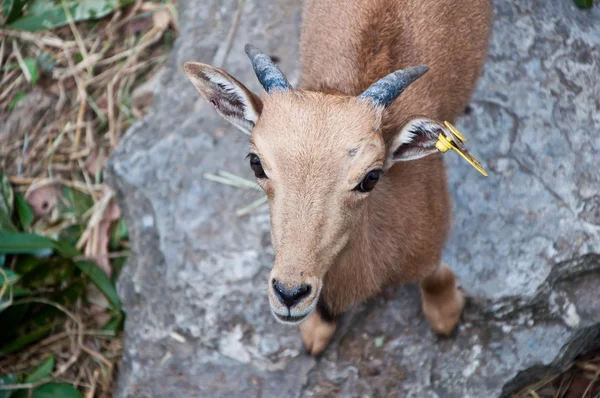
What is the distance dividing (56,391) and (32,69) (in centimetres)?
328

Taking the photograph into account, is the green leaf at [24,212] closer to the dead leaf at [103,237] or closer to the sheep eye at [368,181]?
the dead leaf at [103,237]

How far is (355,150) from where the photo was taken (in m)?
3.89

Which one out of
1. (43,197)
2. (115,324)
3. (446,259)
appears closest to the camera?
(446,259)

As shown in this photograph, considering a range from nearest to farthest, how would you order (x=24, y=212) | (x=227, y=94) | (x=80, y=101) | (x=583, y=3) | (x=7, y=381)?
(x=227, y=94), (x=7, y=381), (x=583, y=3), (x=24, y=212), (x=80, y=101)

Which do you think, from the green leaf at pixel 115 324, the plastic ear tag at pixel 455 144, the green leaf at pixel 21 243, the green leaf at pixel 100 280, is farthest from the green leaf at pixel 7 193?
the plastic ear tag at pixel 455 144

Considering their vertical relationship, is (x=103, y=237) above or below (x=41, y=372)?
above

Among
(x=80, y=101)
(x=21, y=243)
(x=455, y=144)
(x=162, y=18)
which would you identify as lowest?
(x=21, y=243)

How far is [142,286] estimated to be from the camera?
18.9ft

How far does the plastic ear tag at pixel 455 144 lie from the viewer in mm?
3778

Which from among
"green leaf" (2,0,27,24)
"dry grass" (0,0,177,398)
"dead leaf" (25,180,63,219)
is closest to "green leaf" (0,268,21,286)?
"dry grass" (0,0,177,398)

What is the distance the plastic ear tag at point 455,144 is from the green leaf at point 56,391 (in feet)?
11.9

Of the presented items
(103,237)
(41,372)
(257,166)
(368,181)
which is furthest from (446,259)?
(41,372)

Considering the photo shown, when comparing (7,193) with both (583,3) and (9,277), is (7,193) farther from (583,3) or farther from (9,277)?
(583,3)

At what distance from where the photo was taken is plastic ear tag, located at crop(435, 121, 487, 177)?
12.4 feet
